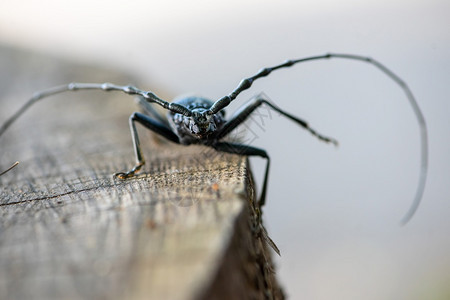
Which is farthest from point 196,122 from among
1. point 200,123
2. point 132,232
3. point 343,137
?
point 343,137

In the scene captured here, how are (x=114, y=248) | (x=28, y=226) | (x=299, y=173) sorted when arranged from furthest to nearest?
(x=299, y=173), (x=28, y=226), (x=114, y=248)

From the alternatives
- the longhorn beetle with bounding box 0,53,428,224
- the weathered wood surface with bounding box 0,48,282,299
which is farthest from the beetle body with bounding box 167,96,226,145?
the weathered wood surface with bounding box 0,48,282,299

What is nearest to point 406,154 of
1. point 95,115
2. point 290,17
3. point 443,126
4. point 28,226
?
point 443,126

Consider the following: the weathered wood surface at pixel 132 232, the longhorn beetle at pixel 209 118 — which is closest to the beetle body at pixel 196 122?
the longhorn beetle at pixel 209 118

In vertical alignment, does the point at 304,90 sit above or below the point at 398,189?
above

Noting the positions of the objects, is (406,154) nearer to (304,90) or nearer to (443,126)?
(443,126)

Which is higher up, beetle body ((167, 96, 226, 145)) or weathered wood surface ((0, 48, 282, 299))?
beetle body ((167, 96, 226, 145))

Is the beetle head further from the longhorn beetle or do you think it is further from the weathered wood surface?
the weathered wood surface

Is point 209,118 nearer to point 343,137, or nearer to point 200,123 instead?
point 200,123
